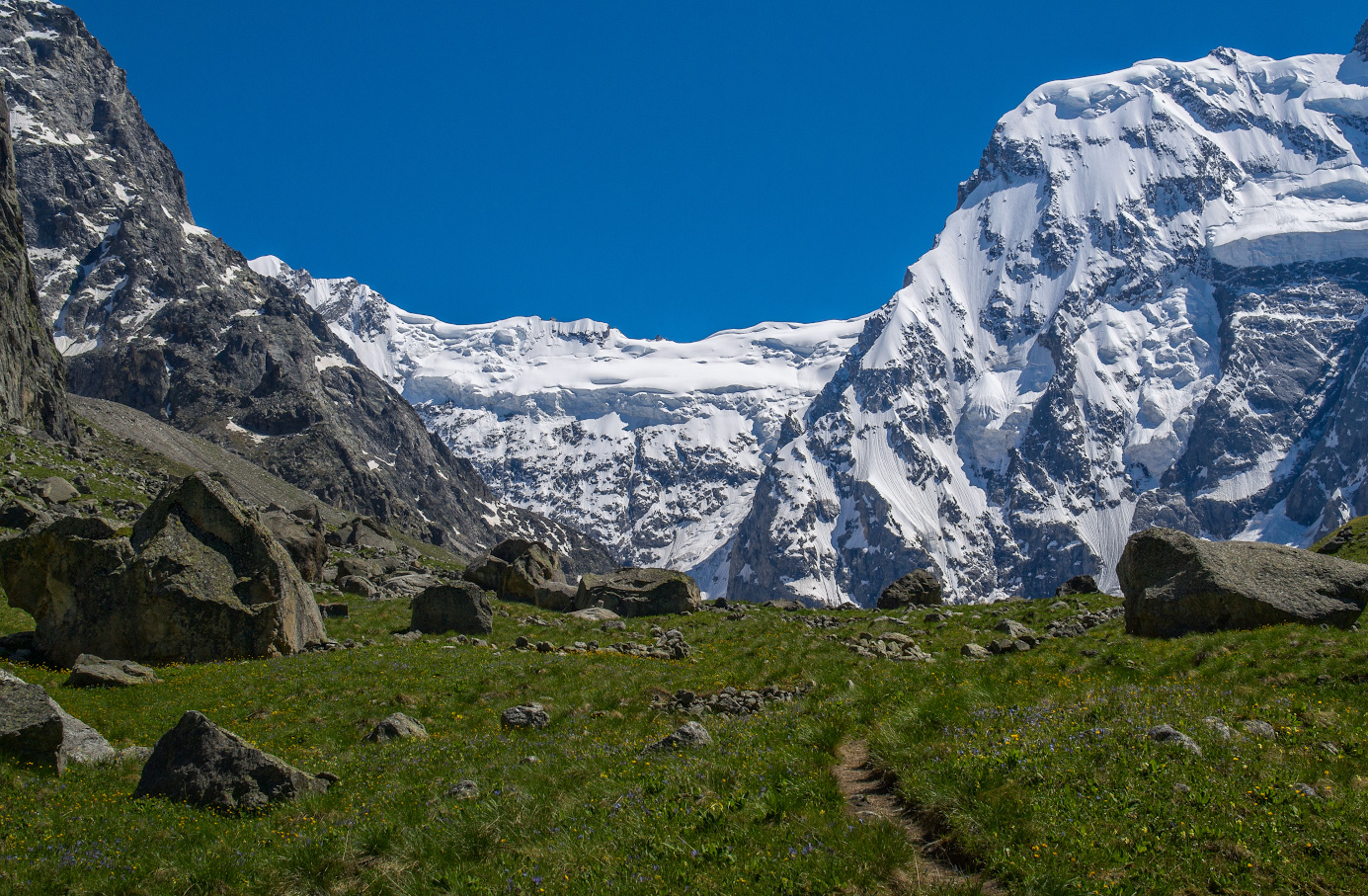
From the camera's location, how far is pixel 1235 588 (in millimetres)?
22422

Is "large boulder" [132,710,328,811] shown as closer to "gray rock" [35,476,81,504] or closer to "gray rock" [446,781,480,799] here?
"gray rock" [446,781,480,799]

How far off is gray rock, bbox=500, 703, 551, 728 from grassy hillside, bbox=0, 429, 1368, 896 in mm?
330

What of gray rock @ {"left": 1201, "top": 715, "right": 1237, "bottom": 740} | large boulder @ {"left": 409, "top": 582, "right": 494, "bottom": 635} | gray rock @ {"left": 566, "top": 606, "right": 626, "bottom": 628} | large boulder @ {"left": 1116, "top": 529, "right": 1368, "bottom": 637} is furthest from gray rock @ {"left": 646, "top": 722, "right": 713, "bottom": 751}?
gray rock @ {"left": 566, "top": 606, "right": 626, "bottom": 628}

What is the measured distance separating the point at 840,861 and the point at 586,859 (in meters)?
2.81

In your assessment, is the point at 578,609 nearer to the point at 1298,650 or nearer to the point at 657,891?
the point at 1298,650

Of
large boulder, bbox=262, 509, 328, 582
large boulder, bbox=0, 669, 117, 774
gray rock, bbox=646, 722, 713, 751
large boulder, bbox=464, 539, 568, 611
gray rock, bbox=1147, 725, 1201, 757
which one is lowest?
gray rock, bbox=646, 722, 713, 751

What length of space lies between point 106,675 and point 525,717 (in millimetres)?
12163

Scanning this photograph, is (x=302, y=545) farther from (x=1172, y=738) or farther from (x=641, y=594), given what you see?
(x=1172, y=738)

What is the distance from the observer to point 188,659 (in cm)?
2625

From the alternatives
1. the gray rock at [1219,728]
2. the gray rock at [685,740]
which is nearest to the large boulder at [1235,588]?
the gray rock at [1219,728]

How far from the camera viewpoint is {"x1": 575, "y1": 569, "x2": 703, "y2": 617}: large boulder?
142 feet

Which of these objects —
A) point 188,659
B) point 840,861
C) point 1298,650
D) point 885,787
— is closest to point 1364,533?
point 1298,650

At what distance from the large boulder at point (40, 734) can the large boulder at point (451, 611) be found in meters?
18.7

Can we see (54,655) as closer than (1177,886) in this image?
No
